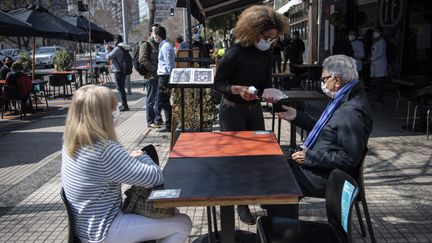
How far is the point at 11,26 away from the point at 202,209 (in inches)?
Answer: 275

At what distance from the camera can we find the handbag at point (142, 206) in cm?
254

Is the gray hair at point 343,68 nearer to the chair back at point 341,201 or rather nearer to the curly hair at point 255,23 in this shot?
the curly hair at point 255,23

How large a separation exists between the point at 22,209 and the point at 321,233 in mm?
3312

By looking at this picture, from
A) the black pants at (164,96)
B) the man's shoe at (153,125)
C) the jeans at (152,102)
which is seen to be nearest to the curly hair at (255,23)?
the black pants at (164,96)

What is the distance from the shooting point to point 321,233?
2766 millimetres

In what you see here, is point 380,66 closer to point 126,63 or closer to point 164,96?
point 164,96

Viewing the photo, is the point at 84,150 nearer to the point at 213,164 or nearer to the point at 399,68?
the point at 213,164

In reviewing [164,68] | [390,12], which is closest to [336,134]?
[164,68]

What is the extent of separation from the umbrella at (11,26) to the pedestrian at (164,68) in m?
3.16

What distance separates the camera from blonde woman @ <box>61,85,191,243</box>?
7.84 feet

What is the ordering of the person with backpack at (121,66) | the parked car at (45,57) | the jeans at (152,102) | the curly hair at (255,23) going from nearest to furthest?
the curly hair at (255,23) → the jeans at (152,102) → the person with backpack at (121,66) → the parked car at (45,57)

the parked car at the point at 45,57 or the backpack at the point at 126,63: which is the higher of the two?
the parked car at the point at 45,57

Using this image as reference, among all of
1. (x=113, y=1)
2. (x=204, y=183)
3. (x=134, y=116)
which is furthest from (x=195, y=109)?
(x=113, y=1)

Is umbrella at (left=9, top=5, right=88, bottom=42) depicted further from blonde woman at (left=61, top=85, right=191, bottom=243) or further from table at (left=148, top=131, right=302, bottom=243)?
blonde woman at (left=61, top=85, right=191, bottom=243)
